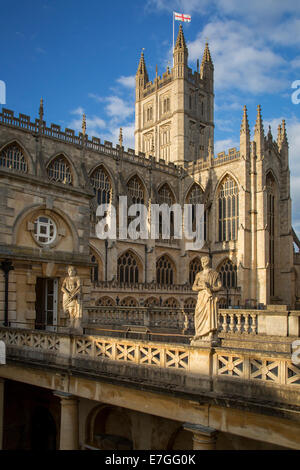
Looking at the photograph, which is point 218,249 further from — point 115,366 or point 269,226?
point 115,366

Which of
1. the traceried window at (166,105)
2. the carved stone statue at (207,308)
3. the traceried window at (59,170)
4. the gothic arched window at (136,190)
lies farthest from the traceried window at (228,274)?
the carved stone statue at (207,308)

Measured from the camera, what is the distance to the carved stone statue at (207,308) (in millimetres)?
7074

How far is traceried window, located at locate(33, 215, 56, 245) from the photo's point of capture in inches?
509

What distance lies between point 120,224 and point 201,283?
1141 inches

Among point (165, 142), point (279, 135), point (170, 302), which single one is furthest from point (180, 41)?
point (170, 302)

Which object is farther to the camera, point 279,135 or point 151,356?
point 279,135

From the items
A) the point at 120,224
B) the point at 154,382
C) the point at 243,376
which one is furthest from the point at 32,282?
the point at 120,224

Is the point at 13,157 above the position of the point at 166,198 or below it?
above

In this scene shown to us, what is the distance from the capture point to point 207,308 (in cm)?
721

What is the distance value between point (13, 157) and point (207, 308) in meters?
27.4

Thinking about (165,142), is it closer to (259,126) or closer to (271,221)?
(259,126)

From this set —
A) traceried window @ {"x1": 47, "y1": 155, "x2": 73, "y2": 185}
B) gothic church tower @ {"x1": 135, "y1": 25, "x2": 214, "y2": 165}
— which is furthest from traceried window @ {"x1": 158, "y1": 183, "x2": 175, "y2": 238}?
traceried window @ {"x1": 47, "y1": 155, "x2": 73, "y2": 185}

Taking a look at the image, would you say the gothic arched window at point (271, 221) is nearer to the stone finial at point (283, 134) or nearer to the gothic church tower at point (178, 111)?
the stone finial at point (283, 134)

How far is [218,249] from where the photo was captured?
4112cm
